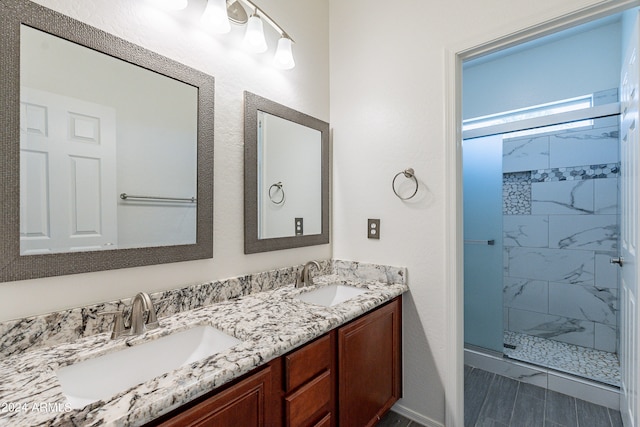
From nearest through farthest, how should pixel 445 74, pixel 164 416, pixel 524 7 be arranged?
pixel 164 416 → pixel 524 7 → pixel 445 74

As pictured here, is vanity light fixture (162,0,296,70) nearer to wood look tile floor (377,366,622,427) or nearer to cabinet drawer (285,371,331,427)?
cabinet drawer (285,371,331,427)

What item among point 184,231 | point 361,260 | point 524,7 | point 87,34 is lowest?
point 361,260

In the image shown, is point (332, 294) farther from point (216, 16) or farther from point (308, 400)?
point (216, 16)

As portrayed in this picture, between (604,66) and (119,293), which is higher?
(604,66)

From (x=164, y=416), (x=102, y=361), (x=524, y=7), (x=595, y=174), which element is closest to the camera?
(x=164, y=416)

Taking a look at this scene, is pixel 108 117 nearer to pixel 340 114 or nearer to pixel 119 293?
pixel 119 293

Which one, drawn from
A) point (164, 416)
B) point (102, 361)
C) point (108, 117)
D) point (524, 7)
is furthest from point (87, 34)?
point (524, 7)

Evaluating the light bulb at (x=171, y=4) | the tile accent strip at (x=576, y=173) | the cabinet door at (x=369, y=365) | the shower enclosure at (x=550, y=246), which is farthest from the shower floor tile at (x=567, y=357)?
the light bulb at (x=171, y=4)

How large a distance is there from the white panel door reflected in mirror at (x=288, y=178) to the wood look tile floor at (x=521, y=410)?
4.04 feet

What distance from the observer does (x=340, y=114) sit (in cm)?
198

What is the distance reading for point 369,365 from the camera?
1.40 metres

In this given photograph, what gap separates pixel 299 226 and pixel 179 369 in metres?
1.10

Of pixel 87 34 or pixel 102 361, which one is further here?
pixel 87 34

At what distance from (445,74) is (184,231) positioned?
1504mm
